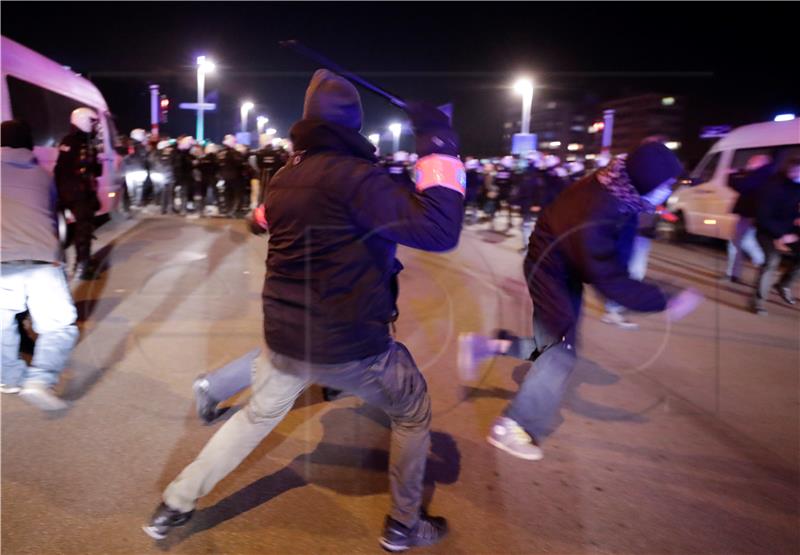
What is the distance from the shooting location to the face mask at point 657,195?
3.48 metres

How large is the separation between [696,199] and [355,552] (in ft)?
41.6

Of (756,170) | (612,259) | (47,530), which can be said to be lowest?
(47,530)

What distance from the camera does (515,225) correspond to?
17.9 meters

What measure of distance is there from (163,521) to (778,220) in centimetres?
720

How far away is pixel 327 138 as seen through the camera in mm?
2373

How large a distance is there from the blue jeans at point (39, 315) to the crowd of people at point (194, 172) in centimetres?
1043

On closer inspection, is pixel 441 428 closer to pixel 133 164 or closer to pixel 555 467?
pixel 555 467

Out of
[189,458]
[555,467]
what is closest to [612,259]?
[555,467]

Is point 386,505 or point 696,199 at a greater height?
point 696,199

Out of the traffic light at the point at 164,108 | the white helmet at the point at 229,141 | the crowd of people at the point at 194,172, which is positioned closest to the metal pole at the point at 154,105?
Result: the traffic light at the point at 164,108

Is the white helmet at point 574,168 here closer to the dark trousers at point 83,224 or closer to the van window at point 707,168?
the van window at point 707,168

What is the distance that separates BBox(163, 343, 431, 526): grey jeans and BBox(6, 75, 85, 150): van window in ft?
21.0

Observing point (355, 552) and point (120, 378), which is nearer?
point (355, 552)

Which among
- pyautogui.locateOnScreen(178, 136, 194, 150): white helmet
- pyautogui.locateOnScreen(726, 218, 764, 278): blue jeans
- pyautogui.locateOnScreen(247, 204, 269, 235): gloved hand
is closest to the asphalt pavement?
pyautogui.locateOnScreen(247, 204, 269, 235): gloved hand
